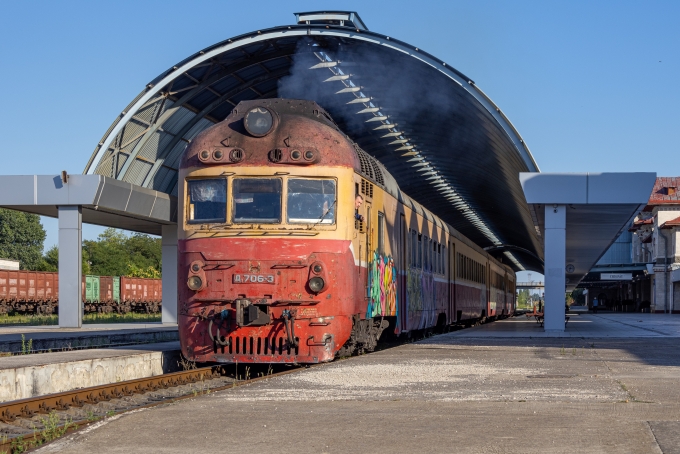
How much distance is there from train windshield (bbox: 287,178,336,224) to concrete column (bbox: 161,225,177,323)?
1939 centimetres

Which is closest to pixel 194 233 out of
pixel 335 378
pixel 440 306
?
pixel 335 378

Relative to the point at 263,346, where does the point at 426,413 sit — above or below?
below

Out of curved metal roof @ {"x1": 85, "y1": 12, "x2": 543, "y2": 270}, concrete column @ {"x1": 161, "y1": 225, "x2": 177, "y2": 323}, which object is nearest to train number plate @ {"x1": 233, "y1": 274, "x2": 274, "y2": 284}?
curved metal roof @ {"x1": 85, "y1": 12, "x2": 543, "y2": 270}

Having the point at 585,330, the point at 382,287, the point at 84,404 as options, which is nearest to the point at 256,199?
the point at 382,287

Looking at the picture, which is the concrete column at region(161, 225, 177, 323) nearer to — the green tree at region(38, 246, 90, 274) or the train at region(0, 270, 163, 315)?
the train at region(0, 270, 163, 315)

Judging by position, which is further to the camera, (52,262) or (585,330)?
(52,262)

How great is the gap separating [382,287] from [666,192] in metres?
62.6

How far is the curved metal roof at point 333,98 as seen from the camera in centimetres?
2647

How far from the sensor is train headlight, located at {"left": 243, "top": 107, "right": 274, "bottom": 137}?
43.9 ft

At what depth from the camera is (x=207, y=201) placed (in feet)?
44.1

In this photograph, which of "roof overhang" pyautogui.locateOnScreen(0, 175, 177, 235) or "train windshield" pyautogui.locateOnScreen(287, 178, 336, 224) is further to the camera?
"roof overhang" pyautogui.locateOnScreen(0, 175, 177, 235)

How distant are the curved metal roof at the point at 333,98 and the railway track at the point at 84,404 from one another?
1467cm

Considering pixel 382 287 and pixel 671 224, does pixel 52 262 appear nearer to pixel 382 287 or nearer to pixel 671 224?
pixel 671 224

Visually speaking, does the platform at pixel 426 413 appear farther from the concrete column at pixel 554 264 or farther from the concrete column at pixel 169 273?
the concrete column at pixel 169 273
